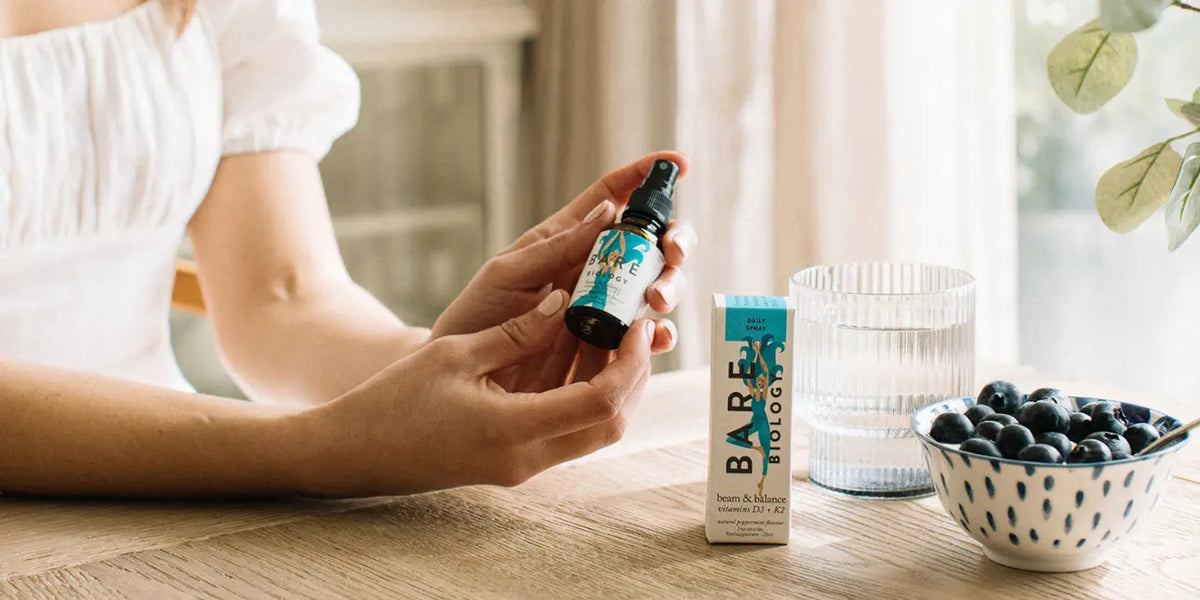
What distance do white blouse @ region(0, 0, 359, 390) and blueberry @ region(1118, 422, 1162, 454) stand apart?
93 cm

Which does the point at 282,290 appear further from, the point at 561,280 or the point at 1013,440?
the point at 1013,440

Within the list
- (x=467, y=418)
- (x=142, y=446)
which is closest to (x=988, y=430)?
(x=467, y=418)

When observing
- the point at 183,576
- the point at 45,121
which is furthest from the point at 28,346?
the point at 183,576

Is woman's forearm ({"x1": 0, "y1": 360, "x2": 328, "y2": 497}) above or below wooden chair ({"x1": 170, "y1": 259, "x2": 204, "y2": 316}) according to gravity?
below

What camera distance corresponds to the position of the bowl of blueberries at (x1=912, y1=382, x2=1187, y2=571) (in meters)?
0.73

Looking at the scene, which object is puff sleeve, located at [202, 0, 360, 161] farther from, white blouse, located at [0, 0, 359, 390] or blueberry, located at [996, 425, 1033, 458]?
blueberry, located at [996, 425, 1033, 458]

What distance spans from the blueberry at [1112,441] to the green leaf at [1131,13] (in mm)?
253

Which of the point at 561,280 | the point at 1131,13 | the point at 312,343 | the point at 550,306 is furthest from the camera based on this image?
the point at 312,343

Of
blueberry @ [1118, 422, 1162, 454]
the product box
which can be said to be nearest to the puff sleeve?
the product box

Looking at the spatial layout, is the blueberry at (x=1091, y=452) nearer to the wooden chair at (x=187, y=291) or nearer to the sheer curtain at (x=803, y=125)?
the wooden chair at (x=187, y=291)

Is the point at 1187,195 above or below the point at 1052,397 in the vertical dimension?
above

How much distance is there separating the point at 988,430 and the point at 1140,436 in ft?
0.31

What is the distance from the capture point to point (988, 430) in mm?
773

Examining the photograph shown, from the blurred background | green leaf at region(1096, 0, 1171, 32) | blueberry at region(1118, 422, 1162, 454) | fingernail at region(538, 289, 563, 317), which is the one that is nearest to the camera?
green leaf at region(1096, 0, 1171, 32)
